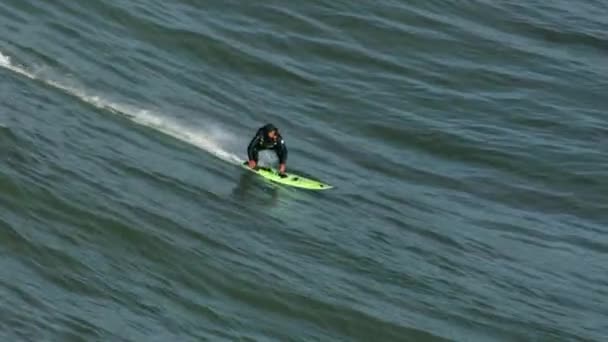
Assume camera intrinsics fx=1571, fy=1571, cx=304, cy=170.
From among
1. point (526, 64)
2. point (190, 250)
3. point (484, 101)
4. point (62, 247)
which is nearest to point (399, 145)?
point (484, 101)

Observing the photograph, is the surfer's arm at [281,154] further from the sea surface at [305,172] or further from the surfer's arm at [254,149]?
the sea surface at [305,172]

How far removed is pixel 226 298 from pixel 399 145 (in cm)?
1792

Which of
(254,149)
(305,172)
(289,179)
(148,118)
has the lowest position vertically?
(305,172)

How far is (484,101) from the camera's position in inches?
1982

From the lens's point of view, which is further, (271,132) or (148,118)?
(148,118)

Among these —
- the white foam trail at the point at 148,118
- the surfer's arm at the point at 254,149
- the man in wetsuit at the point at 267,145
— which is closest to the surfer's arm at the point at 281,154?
the man in wetsuit at the point at 267,145

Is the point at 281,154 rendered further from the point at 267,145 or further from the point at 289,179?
the point at 289,179

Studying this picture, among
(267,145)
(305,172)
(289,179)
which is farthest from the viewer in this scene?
(305,172)

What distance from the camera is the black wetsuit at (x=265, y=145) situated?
3547 centimetres

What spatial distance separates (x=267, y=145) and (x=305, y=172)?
123 inches

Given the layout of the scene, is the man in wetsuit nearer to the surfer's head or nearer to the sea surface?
the surfer's head

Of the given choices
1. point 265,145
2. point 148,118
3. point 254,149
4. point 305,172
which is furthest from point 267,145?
point 148,118

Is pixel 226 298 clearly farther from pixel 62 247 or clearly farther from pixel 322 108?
pixel 322 108

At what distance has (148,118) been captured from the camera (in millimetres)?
38562
